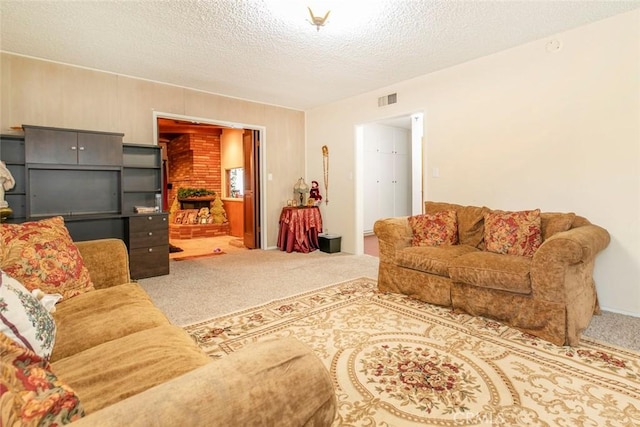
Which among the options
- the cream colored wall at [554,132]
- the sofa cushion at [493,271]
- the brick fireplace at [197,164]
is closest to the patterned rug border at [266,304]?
the sofa cushion at [493,271]

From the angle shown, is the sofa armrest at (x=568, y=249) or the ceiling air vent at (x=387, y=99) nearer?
the sofa armrest at (x=568, y=249)

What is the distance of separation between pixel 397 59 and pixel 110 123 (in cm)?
353

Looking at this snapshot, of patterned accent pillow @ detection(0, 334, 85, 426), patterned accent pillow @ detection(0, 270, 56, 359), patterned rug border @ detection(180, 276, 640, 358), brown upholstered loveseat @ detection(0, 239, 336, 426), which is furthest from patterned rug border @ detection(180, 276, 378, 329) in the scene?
patterned accent pillow @ detection(0, 334, 85, 426)

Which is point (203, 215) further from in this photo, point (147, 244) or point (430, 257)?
point (430, 257)

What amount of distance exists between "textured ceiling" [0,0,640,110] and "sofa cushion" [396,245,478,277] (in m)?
1.99

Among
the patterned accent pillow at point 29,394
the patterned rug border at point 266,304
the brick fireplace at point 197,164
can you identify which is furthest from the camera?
the brick fireplace at point 197,164

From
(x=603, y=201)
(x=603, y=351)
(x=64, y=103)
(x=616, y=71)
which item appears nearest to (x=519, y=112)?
(x=616, y=71)

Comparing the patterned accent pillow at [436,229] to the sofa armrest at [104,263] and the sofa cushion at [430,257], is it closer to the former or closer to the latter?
the sofa cushion at [430,257]

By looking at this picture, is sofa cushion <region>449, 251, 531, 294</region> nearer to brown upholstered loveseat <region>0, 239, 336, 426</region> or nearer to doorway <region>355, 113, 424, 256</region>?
brown upholstered loveseat <region>0, 239, 336, 426</region>

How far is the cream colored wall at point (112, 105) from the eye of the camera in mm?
3627

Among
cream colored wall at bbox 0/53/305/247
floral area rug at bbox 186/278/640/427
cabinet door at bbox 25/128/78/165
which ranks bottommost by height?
floral area rug at bbox 186/278/640/427

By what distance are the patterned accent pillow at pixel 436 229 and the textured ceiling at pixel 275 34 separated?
172 centimetres

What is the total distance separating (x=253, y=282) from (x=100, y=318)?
2238 millimetres

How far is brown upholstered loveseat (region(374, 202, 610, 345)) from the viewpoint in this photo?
2203 millimetres
